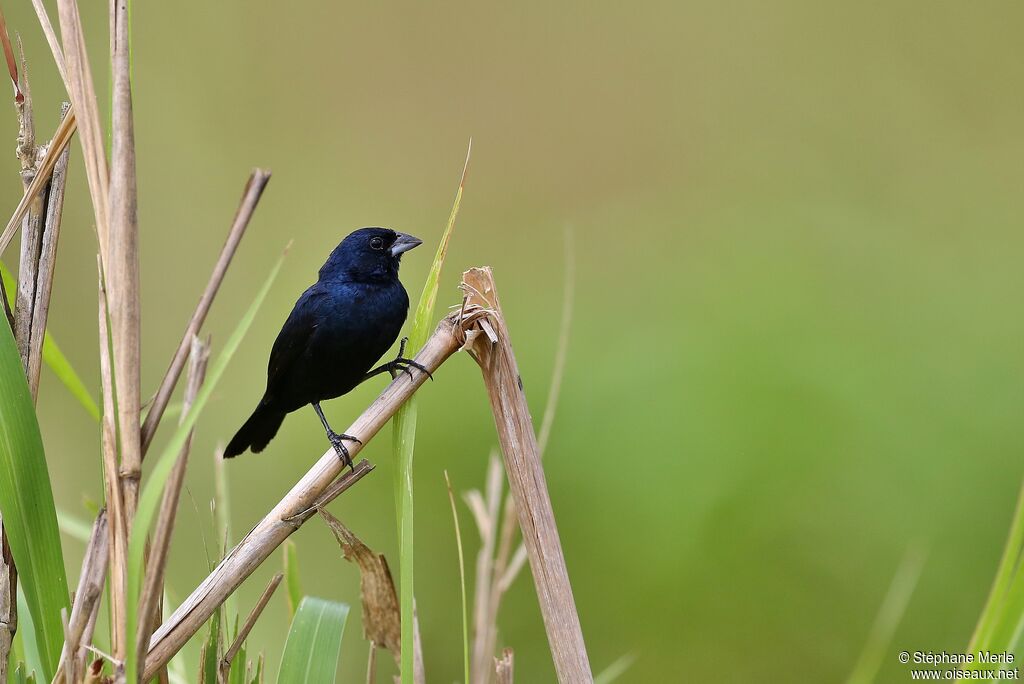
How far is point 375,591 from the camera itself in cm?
140

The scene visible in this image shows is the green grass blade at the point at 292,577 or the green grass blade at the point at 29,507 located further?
the green grass blade at the point at 292,577

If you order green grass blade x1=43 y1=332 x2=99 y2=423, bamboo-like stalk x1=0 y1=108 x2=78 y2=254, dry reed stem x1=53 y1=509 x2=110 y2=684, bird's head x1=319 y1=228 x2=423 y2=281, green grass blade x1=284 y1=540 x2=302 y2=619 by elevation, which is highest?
bamboo-like stalk x1=0 y1=108 x2=78 y2=254

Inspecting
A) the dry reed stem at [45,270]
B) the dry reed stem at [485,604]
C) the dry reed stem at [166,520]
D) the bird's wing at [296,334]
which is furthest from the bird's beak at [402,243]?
the dry reed stem at [166,520]

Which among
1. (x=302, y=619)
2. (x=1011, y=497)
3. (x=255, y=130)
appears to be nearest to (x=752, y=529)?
(x=1011, y=497)

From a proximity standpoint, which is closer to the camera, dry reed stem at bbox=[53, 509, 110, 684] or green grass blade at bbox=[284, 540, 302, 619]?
dry reed stem at bbox=[53, 509, 110, 684]

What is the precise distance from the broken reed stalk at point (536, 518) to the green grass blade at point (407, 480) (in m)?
0.11

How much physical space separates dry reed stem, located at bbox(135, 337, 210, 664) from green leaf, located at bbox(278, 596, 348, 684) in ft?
0.72

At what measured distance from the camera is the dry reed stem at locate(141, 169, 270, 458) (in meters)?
0.96

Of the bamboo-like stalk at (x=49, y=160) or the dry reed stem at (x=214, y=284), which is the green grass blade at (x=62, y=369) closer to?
the bamboo-like stalk at (x=49, y=160)

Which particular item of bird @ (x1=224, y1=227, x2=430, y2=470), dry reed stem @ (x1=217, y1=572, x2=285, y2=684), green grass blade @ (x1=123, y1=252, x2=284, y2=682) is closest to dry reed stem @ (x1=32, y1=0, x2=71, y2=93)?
green grass blade @ (x1=123, y1=252, x2=284, y2=682)

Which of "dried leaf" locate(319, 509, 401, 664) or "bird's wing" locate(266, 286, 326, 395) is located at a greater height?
"bird's wing" locate(266, 286, 326, 395)

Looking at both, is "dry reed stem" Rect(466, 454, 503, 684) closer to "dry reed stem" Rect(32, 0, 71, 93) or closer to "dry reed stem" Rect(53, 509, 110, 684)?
"dry reed stem" Rect(53, 509, 110, 684)

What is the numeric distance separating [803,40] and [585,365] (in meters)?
2.47

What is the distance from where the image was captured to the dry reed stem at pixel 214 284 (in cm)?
96
